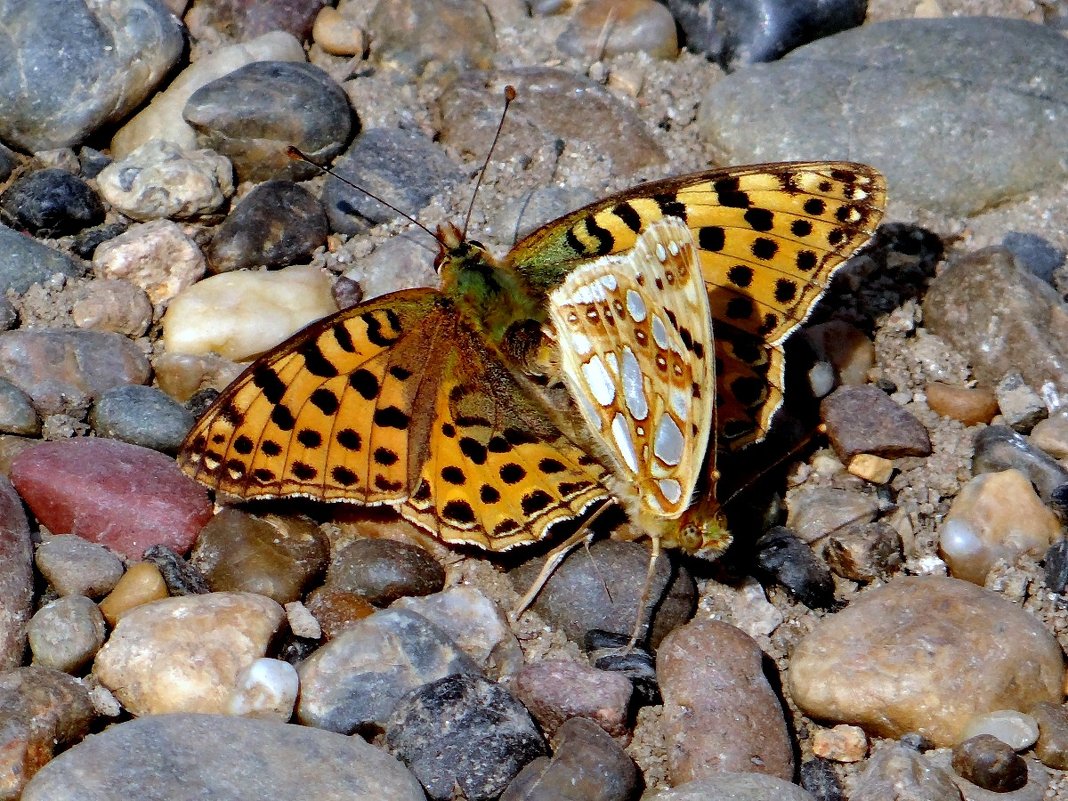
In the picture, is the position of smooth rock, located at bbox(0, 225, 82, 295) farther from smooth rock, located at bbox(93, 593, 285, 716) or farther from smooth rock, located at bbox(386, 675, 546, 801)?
smooth rock, located at bbox(386, 675, 546, 801)

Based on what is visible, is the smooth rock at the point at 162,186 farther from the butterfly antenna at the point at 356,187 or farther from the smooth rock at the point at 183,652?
the smooth rock at the point at 183,652

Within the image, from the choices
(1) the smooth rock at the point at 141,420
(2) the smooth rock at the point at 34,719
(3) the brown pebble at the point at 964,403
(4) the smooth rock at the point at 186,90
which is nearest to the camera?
(2) the smooth rock at the point at 34,719

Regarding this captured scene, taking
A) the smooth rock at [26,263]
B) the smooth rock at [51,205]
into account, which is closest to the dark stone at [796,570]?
the smooth rock at [26,263]

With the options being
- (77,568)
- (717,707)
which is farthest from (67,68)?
(717,707)

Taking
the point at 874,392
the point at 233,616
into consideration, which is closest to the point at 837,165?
the point at 874,392

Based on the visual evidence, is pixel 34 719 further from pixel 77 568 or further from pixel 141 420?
pixel 141 420

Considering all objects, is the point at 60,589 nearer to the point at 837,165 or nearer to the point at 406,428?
the point at 406,428
